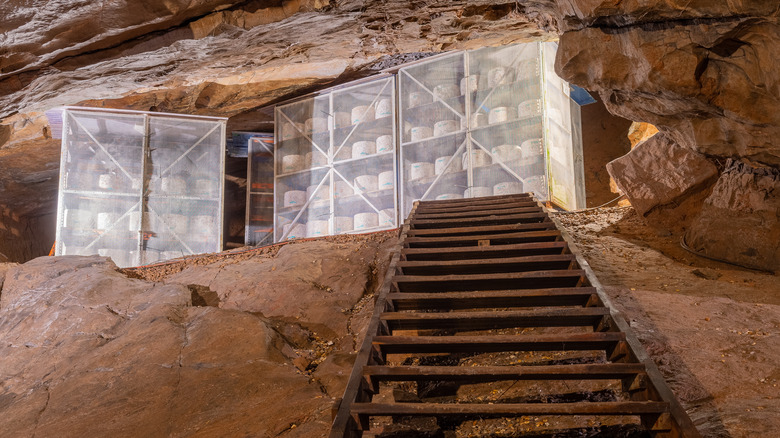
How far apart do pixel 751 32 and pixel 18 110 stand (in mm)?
8243

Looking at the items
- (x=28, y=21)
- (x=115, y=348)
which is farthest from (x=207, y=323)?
(x=28, y=21)

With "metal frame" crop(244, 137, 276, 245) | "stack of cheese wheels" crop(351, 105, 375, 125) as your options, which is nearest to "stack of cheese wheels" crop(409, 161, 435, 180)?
"stack of cheese wheels" crop(351, 105, 375, 125)

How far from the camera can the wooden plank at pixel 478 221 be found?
5.86 meters

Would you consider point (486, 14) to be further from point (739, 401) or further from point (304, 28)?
point (739, 401)

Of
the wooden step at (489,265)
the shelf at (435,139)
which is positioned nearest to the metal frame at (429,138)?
the shelf at (435,139)

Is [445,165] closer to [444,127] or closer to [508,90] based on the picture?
[444,127]

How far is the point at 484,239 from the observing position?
5.21m

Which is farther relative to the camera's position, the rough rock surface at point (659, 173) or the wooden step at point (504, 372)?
the rough rock surface at point (659, 173)

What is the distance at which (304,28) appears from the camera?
20.9 ft

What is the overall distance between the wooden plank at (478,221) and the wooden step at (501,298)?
205 cm

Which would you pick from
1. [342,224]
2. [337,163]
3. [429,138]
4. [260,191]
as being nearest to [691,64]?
[429,138]

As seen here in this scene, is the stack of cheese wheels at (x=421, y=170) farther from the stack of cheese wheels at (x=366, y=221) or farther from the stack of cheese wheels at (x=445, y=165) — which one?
the stack of cheese wheels at (x=366, y=221)

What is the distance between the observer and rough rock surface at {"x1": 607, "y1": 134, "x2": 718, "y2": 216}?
21.4ft

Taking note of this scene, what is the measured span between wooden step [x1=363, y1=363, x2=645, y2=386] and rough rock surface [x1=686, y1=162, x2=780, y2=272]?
11.6 feet
